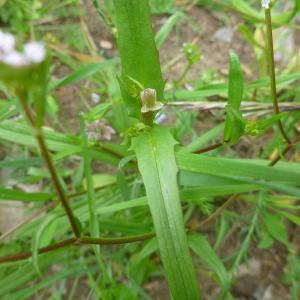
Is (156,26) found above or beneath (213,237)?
above

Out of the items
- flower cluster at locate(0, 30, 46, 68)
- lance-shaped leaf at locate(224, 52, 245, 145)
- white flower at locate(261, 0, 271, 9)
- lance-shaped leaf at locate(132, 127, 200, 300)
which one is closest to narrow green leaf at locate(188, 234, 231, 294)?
lance-shaped leaf at locate(132, 127, 200, 300)

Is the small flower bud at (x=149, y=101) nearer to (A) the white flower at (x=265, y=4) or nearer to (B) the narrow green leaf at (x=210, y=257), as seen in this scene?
(A) the white flower at (x=265, y=4)

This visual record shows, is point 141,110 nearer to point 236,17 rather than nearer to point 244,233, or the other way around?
point 244,233

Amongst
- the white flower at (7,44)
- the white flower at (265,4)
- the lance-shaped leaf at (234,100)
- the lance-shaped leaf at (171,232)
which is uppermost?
the white flower at (265,4)

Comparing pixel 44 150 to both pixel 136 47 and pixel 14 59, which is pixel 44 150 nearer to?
pixel 14 59

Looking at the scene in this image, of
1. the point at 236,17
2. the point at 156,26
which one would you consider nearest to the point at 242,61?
the point at 236,17

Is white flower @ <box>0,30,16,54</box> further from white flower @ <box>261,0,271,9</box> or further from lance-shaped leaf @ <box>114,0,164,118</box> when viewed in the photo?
white flower @ <box>261,0,271,9</box>

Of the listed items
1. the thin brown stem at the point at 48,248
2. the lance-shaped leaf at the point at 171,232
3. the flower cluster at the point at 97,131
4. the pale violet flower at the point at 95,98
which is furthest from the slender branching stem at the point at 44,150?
the pale violet flower at the point at 95,98
